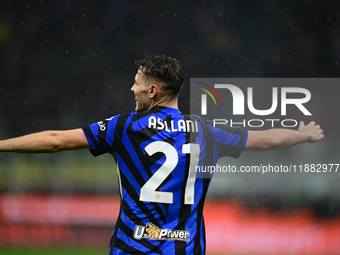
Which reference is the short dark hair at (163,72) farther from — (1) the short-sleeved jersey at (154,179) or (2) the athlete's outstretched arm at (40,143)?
(2) the athlete's outstretched arm at (40,143)

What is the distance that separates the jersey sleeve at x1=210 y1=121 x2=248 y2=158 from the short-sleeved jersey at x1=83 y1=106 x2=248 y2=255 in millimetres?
109

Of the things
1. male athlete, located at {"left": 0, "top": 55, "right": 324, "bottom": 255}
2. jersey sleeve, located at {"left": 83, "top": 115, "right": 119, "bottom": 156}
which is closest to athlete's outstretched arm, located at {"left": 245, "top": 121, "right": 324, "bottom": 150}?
male athlete, located at {"left": 0, "top": 55, "right": 324, "bottom": 255}

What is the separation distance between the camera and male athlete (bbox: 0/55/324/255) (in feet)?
4.85

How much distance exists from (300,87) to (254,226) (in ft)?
6.99

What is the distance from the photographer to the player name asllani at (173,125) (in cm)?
152

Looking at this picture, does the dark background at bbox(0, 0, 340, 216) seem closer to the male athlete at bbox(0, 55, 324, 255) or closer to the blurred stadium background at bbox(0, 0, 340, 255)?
the blurred stadium background at bbox(0, 0, 340, 255)

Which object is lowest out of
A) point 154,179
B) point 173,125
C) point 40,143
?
point 154,179

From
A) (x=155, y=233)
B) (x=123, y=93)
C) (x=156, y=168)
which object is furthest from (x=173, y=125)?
(x=123, y=93)

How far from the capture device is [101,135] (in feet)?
4.82

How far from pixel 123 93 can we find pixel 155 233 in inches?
141

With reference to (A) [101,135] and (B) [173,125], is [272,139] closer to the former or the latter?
(B) [173,125]

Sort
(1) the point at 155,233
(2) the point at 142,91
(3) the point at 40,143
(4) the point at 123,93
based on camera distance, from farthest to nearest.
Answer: (4) the point at 123,93, (2) the point at 142,91, (1) the point at 155,233, (3) the point at 40,143

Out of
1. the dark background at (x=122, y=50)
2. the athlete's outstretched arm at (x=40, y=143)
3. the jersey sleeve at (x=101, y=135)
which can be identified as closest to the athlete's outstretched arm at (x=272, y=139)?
the jersey sleeve at (x=101, y=135)

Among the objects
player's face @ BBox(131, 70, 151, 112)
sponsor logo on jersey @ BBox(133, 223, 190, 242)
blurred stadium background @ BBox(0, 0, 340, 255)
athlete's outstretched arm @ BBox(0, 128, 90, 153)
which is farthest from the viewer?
blurred stadium background @ BBox(0, 0, 340, 255)
